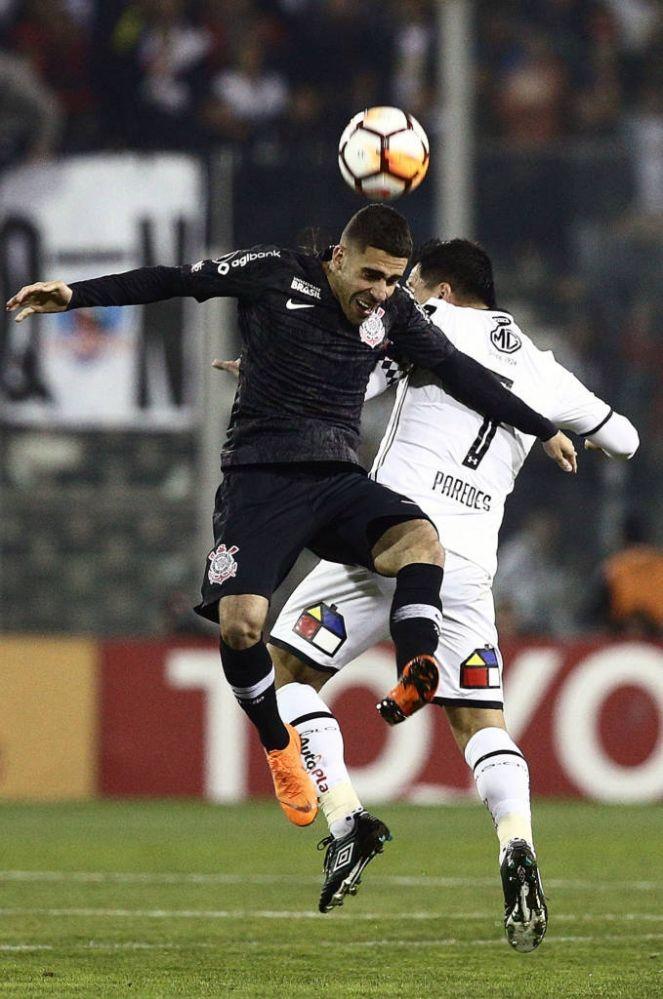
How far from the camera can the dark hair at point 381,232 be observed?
658 centimetres

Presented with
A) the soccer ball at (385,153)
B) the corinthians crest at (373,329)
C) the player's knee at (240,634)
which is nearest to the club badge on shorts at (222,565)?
the player's knee at (240,634)

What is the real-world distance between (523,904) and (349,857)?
2.04ft

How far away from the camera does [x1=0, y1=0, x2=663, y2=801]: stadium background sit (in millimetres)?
13383

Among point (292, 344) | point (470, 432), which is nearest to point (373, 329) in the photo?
point (292, 344)

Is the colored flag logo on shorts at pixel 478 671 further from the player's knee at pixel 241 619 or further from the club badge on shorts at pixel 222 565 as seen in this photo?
the club badge on shorts at pixel 222 565

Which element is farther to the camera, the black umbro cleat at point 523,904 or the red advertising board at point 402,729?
the red advertising board at point 402,729

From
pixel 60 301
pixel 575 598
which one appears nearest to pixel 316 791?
pixel 60 301

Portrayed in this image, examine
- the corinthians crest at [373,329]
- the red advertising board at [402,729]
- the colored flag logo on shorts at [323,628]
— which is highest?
the corinthians crest at [373,329]

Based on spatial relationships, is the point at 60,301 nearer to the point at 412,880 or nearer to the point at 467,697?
the point at 467,697

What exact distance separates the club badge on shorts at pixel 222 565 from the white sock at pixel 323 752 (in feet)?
1.94

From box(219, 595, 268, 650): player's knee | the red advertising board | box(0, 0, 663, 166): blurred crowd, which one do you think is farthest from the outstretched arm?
box(0, 0, 663, 166): blurred crowd

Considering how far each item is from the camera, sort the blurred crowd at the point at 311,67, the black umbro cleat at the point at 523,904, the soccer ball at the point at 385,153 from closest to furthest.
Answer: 1. the black umbro cleat at the point at 523,904
2. the soccer ball at the point at 385,153
3. the blurred crowd at the point at 311,67

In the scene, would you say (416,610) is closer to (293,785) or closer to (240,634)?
(240,634)

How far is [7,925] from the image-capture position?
7461mm
